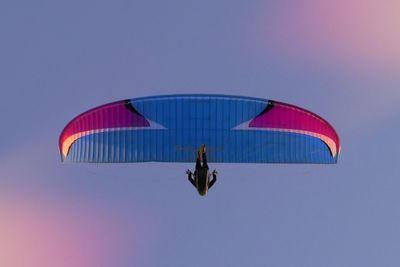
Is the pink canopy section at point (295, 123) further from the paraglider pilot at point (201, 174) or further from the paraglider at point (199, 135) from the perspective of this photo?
the paraglider pilot at point (201, 174)

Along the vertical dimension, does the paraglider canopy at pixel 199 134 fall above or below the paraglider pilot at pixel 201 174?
above

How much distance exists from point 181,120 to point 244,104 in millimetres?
3001

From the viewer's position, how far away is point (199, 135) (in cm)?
6125

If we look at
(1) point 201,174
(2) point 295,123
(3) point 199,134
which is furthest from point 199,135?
(2) point 295,123

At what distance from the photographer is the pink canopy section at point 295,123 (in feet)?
198

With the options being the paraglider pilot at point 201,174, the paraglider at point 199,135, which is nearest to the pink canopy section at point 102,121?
the paraglider at point 199,135

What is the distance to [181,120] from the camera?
60.6 metres

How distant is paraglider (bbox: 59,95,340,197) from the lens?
A: 60.5 meters

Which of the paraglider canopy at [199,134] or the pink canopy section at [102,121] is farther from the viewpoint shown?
the pink canopy section at [102,121]

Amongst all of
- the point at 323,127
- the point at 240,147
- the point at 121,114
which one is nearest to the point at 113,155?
the point at 121,114

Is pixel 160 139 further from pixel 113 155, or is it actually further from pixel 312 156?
pixel 312 156

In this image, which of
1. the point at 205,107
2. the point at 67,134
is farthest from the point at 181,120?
the point at 67,134

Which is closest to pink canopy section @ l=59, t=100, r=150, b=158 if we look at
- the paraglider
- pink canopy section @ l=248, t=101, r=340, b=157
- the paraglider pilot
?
the paraglider

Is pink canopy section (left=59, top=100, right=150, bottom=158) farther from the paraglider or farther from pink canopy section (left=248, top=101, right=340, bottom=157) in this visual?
pink canopy section (left=248, top=101, right=340, bottom=157)
